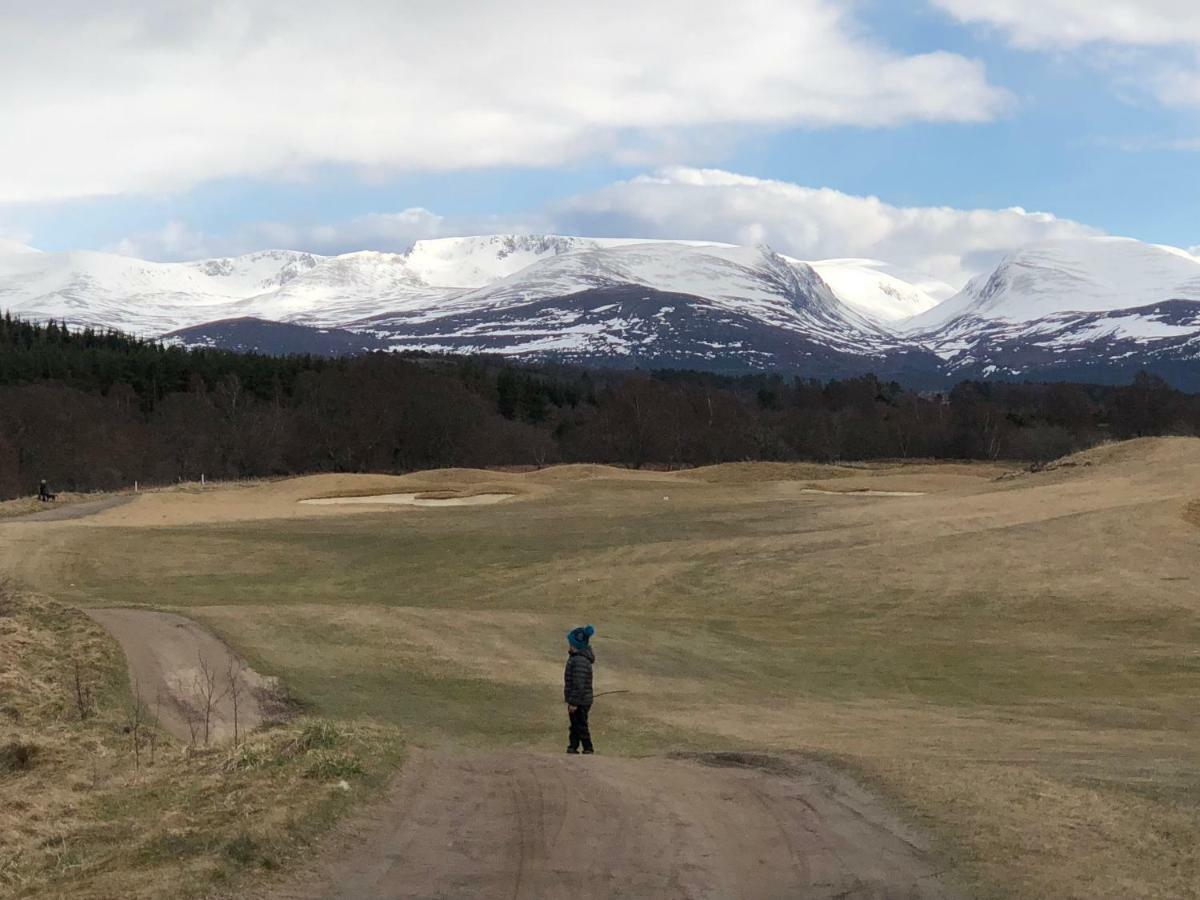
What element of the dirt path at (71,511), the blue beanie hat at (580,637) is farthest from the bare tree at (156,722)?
the dirt path at (71,511)

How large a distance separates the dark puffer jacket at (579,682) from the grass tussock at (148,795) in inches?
105

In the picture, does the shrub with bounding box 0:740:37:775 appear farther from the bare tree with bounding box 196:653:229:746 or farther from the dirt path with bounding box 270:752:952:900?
the dirt path with bounding box 270:752:952:900

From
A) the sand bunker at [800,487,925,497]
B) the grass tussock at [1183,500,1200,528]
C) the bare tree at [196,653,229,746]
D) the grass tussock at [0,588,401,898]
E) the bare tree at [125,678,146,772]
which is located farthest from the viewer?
the sand bunker at [800,487,925,497]

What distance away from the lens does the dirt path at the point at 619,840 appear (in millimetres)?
9305

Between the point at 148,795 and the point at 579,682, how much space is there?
Answer: 6201 mm

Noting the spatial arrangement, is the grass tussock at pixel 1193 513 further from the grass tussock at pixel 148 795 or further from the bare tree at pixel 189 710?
the grass tussock at pixel 148 795

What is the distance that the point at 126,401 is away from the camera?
126312 millimetres

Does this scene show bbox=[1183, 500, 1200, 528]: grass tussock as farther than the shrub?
Yes

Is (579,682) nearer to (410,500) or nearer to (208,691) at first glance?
(208,691)

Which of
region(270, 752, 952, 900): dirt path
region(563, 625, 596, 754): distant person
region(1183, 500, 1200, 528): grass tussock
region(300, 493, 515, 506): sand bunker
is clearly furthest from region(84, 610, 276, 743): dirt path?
region(300, 493, 515, 506): sand bunker

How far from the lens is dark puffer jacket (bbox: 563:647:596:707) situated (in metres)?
17.4

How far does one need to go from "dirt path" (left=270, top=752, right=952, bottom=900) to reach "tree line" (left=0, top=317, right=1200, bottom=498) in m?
82.6

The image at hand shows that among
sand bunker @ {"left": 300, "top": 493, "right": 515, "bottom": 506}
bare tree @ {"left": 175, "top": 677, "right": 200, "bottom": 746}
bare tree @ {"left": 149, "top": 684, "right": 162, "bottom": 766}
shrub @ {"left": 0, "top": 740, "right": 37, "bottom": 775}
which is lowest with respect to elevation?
sand bunker @ {"left": 300, "top": 493, "right": 515, "bottom": 506}

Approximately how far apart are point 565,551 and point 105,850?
1190 inches
